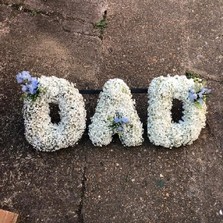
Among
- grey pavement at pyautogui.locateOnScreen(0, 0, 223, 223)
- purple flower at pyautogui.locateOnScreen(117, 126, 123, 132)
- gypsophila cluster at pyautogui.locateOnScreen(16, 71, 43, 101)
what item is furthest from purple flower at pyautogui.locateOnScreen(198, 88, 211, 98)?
gypsophila cluster at pyautogui.locateOnScreen(16, 71, 43, 101)

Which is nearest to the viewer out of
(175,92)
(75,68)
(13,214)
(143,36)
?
(13,214)

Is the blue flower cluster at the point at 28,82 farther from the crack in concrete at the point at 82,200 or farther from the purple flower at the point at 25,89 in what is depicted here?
the crack in concrete at the point at 82,200

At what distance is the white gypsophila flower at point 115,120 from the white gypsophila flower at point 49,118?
0.35ft

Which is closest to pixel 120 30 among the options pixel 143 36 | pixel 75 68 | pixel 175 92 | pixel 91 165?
pixel 143 36

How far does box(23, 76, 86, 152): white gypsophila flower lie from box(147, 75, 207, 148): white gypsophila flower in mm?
513

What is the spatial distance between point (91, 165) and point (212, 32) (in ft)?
5.78

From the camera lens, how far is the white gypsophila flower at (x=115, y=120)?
366 cm

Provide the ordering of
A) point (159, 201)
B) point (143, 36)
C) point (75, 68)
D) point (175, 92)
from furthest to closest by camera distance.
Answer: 1. point (143, 36)
2. point (75, 68)
3. point (175, 92)
4. point (159, 201)

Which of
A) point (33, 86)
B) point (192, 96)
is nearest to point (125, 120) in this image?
point (192, 96)

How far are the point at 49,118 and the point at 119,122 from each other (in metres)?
0.50

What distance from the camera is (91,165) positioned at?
144 inches

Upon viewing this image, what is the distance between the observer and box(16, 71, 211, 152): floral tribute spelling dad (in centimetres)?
363

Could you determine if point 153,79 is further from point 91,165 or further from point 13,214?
point 13,214

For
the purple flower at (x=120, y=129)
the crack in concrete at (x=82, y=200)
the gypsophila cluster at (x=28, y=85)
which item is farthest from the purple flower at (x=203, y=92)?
the gypsophila cluster at (x=28, y=85)
